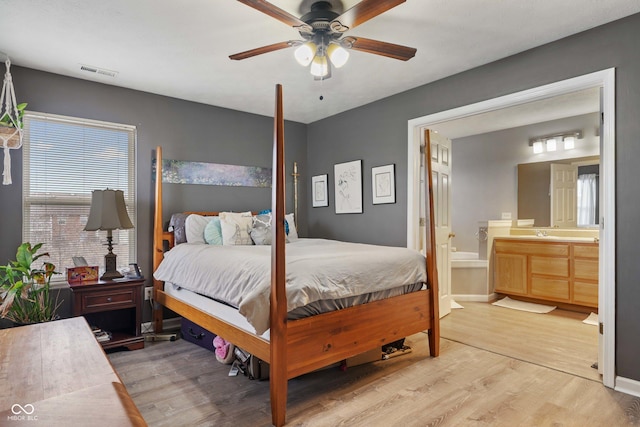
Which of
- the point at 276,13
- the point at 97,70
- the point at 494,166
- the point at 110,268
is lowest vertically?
the point at 110,268

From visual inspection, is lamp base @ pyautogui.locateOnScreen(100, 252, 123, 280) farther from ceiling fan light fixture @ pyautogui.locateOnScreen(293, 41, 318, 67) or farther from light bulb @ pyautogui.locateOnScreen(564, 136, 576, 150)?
light bulb @ pyautogui.locateOnScreen(564, 136, 576, 150)

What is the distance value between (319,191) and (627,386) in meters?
3.59

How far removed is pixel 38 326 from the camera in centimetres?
138

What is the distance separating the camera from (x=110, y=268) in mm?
3188

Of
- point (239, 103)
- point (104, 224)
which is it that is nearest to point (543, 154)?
point (239, 103)

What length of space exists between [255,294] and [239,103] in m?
2.82

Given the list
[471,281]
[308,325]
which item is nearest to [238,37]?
[308,325]

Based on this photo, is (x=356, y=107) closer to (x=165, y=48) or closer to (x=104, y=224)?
(x=165, y=48)

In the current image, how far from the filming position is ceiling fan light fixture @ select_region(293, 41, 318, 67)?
7.16 feet

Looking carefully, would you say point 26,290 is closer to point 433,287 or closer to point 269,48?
point 269,48

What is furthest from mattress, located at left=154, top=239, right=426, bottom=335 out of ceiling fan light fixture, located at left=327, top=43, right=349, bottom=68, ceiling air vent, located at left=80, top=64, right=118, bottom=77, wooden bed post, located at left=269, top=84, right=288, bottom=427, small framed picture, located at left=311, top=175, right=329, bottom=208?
small framed picture, located at left=311, top=175, right=329, bottom=208

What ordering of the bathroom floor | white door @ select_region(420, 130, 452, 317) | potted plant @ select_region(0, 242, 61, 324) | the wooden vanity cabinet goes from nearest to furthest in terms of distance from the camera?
potted plant @ select_region(0, 242, 61, 324) < the bathroom floor < white door @ select_region(420, 130, 452, 317) < the wooden vanity cabinet

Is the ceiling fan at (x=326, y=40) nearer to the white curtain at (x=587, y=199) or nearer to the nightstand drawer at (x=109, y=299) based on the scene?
the nightstand drawer at (x=109, y=299)

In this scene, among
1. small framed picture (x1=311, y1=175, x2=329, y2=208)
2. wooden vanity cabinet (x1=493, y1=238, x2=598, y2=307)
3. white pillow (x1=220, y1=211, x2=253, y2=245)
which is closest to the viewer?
white pillow (x1=220, y1=211, x2=253, y2=245)
